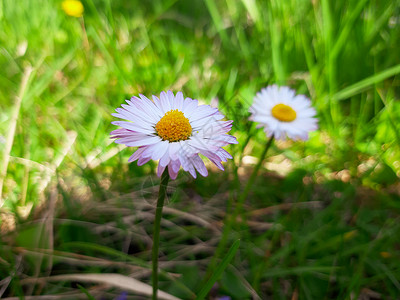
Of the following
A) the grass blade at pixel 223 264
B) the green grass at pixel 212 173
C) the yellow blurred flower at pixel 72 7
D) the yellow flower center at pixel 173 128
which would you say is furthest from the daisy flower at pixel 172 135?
the yellow blurred flower at pixel 72 7

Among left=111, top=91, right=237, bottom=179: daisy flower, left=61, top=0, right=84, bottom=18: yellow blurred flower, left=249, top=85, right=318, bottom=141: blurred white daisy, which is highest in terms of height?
left=61, top=0, right=84, bottom=18: yellow blurred flower

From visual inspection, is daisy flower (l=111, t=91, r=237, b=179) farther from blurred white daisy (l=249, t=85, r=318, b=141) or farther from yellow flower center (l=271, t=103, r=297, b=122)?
yellow flower center (l=271, t=103, r=297, b=122)

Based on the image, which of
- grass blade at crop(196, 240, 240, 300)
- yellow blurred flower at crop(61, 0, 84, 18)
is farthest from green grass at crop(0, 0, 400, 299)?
grass blade at crop(196, 240, 240, 300)

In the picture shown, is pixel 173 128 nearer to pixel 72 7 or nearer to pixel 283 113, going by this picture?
pixel 283 113

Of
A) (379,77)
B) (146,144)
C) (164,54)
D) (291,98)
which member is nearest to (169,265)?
(146,144)

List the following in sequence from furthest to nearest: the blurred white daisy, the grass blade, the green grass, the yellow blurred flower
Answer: the yellow blurred flower → the blurred white daisy → the green grass → the grass blade

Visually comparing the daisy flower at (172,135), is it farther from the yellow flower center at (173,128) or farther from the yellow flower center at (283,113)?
the yellow flower center at (283,113)
